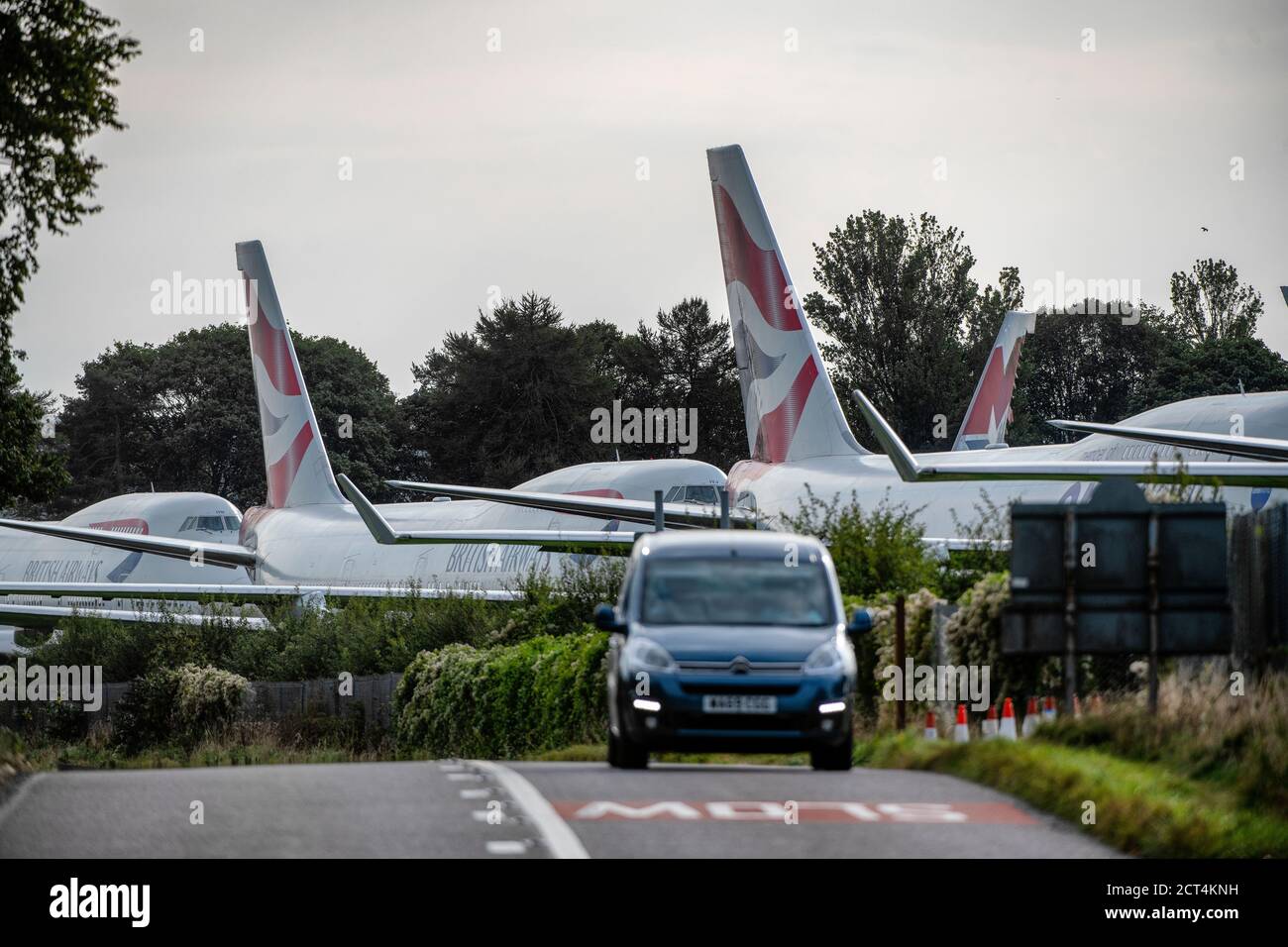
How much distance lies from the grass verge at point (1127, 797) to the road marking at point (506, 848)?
3.61 metres

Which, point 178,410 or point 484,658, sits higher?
point 178,410

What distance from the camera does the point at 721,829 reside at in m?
11.7

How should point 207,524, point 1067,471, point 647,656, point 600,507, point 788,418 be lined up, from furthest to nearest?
point 207,524 → point 788,418 → point 600,507 → point 1067,471 → point 647,656

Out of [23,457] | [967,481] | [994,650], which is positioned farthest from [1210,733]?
[23,457]

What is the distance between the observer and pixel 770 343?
40406 millimetres

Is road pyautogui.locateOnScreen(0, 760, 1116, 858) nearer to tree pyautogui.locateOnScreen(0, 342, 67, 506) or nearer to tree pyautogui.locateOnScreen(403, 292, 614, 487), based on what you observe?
tree pyautogui.locateOnScreen(0, 342, 67, 506)

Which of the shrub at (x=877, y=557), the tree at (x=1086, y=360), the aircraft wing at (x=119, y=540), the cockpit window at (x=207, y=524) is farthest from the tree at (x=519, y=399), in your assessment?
the shrub at (x=877, y=557)

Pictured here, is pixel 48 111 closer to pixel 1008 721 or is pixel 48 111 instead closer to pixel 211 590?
pixel 1008 721

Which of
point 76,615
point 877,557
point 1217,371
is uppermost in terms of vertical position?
point 1217,371

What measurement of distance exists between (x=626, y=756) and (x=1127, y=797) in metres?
4.08

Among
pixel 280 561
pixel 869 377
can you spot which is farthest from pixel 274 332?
pixel 869 377

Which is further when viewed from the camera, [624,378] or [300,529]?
[624,378]

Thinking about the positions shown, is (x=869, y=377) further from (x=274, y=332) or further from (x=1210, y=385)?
(x=274, y=332)
